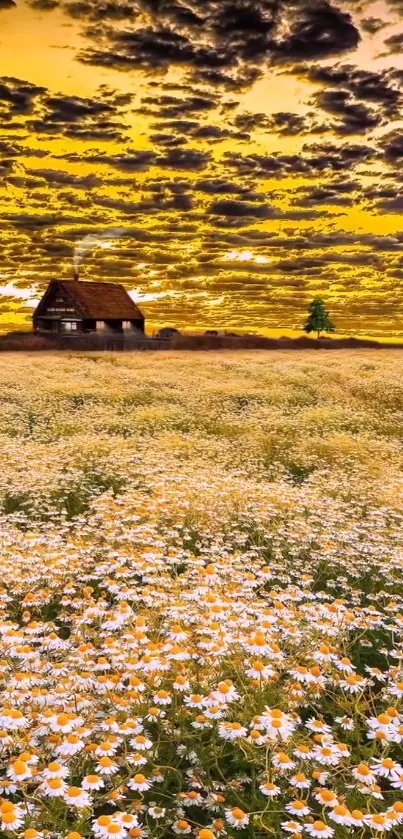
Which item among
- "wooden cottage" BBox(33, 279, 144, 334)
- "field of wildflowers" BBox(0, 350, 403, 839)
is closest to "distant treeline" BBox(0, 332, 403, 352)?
"wooden cottage" BBox(33, 279, 144, 334)

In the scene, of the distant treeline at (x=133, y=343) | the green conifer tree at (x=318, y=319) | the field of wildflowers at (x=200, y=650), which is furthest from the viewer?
the green conifer tree at (x=318, y=319)

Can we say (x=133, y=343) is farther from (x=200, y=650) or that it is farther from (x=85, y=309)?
(x=200, y=650)

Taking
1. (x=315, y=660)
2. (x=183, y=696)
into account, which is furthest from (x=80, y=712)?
(x=315, y=660)

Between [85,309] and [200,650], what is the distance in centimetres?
5568

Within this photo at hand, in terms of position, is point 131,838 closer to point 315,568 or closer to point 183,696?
point 183,696

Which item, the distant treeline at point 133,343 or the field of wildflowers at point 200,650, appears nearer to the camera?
the field of wildflowers at point 200,650

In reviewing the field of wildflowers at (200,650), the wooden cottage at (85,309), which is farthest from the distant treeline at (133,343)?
the field of wildflowers at (200,650)

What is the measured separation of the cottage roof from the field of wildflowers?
47.7 m

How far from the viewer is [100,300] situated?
60094 millimetres

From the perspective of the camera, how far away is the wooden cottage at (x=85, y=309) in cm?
5834

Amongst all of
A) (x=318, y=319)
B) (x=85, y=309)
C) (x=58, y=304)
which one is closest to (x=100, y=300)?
(x=85, y=309)

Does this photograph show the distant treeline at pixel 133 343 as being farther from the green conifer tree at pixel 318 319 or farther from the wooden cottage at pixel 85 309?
the green conifer tree at pixel 318 319

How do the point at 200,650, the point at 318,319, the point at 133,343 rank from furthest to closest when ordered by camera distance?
the point at 318,319
the point at 133,343
the point at 200,650

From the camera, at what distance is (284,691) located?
13.0 ft
